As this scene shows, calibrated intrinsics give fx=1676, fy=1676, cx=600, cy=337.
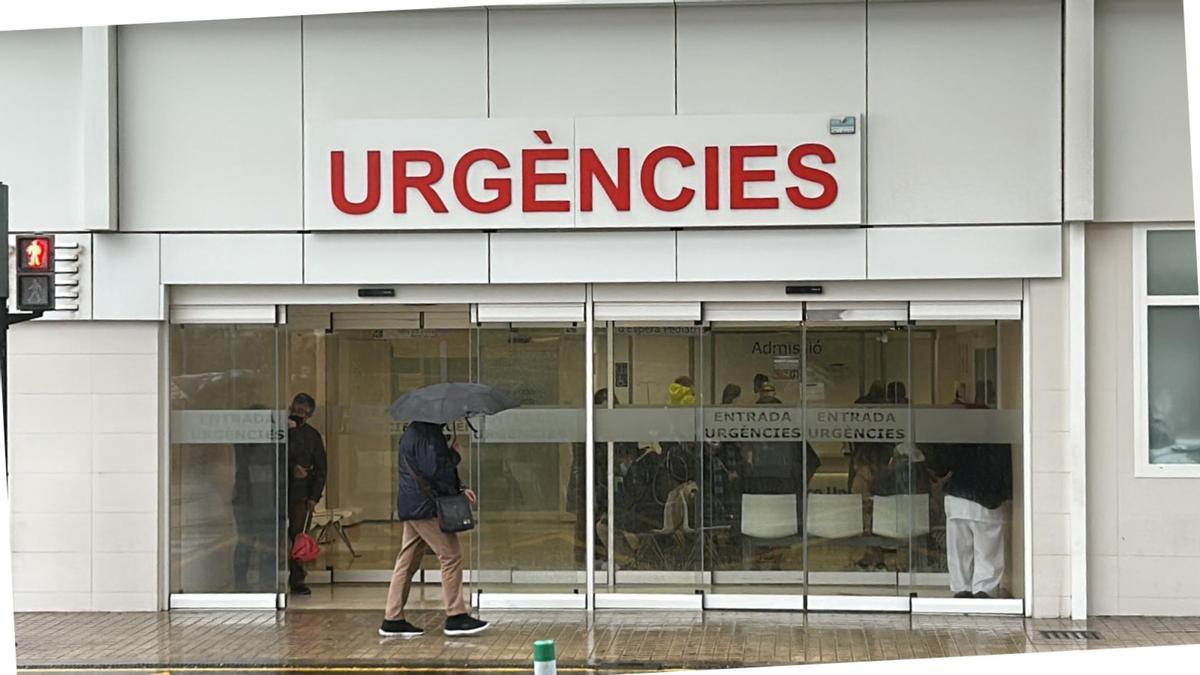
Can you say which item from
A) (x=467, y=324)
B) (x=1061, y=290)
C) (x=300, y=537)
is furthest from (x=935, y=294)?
(x=300, y=537)

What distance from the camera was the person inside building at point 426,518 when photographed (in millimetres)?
13070

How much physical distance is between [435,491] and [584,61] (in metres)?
3.99

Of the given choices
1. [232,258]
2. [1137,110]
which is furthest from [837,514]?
[232,258]

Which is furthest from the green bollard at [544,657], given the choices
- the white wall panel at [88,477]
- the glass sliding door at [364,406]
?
the glass sliding door at [364,406]

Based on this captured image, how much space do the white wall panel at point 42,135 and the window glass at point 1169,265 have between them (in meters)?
9.27

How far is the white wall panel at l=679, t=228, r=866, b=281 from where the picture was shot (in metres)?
14.2

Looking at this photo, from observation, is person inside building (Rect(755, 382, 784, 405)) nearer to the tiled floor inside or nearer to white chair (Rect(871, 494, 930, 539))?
white chair (Rect(871, 494, 930, 539))

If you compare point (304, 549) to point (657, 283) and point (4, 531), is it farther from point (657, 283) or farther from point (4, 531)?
point (4, 531)

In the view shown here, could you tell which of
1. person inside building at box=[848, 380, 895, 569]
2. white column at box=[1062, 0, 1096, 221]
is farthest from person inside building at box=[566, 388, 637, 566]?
white column at box=[1062, 0, 1096, 221]

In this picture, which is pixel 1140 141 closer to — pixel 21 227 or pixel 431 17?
pixel 431 17

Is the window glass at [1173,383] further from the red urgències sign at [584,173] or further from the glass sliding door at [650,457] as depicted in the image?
the glass sliding door at [650,457]

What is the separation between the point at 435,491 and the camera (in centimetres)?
1308

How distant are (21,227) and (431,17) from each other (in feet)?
13.3

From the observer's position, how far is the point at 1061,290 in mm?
14141
